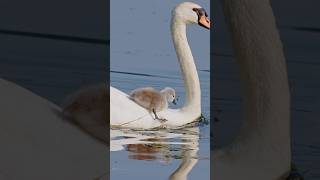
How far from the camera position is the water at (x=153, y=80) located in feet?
13.0

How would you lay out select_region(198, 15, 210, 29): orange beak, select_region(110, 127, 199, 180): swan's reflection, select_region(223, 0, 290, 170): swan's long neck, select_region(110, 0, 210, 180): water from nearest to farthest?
select_region(223, 0, 290, 170): swan's long neck
select_region(110, 0, 210, 180): water
select_region(110, 127, 199, 180): swan's reflection
select_region(198, 15, 210, 29): orange beak

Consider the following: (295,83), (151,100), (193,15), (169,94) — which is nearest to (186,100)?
(169,94)

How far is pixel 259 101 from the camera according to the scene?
278 centimetres

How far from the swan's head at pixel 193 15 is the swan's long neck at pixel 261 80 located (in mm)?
3645

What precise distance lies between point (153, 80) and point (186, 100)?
869 millimetres

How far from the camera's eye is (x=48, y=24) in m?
9.01

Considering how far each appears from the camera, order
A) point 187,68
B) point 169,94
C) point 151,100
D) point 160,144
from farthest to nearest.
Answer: point 187,68, point 169,94, point 151,100, point 160,144

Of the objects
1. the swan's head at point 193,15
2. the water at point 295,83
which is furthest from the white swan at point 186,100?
the water at point 295,83

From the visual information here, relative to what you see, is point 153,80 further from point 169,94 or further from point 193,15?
point 169,94

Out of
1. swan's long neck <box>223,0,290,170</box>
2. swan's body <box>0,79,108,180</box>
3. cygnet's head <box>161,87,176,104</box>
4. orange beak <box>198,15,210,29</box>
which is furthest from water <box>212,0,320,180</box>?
swan's body <box>0,79,108,180</box>

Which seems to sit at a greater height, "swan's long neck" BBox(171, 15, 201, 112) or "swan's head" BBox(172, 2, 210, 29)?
"swan's head" BBox(172, 2, 210, 29)

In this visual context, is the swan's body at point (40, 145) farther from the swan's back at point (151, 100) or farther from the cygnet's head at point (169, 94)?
the cygnet's head at point (169, 94)

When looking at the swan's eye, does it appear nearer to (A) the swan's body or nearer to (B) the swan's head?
(B) the swan's head

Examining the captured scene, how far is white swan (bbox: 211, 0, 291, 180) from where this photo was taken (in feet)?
8.93
